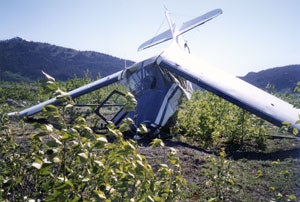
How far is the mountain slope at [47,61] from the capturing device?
376 feet

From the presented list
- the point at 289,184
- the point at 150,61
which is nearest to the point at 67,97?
the point at 289,184

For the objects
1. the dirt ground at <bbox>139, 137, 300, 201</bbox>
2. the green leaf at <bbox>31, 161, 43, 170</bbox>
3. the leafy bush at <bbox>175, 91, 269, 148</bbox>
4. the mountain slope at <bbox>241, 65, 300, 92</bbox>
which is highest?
the green leaf at <bbox>31, 161, 43, 170</bbox>

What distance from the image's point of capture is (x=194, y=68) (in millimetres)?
10133

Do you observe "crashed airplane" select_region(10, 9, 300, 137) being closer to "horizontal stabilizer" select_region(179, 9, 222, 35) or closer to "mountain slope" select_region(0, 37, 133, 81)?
"horizontal stabilizer" select_region(179, 9, 222, 35)

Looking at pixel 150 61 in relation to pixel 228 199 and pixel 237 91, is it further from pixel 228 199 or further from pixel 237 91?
pixel 228 199

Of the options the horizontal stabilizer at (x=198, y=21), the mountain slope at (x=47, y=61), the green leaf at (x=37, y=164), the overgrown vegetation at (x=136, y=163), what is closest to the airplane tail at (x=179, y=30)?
the horizontal stabilizer at (x=198, y=21)

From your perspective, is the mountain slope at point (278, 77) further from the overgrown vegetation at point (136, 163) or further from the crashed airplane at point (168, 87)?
the overgrown vegetation at point (136, 163)

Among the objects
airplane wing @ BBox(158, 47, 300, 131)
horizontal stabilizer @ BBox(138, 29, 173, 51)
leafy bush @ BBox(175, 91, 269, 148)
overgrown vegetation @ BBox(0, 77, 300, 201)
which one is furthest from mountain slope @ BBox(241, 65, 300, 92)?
airplane wing @ BBox(158, 47, 300, 131)

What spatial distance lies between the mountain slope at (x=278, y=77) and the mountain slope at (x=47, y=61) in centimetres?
4139

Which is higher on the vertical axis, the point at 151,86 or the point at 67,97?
the point at 67,97

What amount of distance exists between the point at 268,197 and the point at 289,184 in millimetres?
815

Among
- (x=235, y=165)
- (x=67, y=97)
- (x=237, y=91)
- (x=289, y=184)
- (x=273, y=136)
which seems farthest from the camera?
(x=273, y=136)

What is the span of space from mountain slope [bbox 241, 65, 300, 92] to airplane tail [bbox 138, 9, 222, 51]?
2718 inches

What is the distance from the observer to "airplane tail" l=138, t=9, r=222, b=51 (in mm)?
18413
